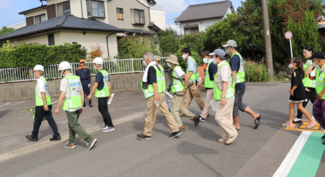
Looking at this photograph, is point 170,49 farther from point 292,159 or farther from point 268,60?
point 292,159

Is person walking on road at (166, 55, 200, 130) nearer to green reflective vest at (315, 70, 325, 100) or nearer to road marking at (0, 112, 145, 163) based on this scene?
road marking at (0, 112, 145, 163)

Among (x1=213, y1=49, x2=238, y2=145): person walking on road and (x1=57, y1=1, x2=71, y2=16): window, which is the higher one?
(x1=57, y1=1, x2=71, y2=16): window

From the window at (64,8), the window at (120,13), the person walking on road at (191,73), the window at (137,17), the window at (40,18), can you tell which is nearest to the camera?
the person walking on road at (191,73)

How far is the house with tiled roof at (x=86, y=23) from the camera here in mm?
21859

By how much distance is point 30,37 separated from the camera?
75.4 feet

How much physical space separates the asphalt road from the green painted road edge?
143mm

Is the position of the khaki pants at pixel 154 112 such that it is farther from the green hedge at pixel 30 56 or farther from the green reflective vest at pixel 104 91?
the green hedge at pixel 30 56

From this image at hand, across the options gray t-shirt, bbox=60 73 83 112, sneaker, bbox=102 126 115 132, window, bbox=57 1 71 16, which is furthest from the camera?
window, bbox=57 1 71 16

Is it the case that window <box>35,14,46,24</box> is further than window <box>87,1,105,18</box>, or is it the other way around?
window <box>35,14,46,24</box>

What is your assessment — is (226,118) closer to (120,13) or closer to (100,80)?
(100,80)

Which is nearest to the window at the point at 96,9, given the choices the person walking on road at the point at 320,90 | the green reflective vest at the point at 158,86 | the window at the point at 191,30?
the window at the point at 191,30

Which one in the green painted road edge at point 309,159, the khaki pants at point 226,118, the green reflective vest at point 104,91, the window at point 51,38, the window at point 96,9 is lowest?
the green painted road edge at point 309,159

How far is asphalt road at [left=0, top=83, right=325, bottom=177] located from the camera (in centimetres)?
459

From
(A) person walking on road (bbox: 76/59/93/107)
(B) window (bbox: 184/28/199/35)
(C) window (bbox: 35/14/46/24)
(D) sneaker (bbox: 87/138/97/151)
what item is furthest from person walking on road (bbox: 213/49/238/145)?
(B) window (bbox: 184/28/199/35)
